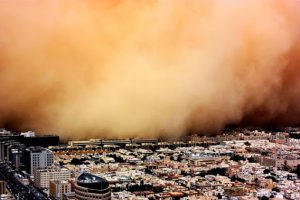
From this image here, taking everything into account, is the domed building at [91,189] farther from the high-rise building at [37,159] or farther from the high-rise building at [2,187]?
the high-rise building at [37,159]

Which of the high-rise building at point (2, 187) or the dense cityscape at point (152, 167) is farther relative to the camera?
the dense cityscape at point (152, 167)

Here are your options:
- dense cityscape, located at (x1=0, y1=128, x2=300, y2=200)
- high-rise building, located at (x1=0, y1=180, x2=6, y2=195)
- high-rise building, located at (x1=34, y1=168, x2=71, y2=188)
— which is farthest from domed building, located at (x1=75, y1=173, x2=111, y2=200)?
high-rise building, located at (x1=34, y1=168, x2=71, y2=188)

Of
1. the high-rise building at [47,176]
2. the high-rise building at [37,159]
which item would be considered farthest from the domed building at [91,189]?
the high-rise building at [37,159]

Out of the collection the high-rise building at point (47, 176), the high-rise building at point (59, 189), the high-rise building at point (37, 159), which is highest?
the high-rise building at point (37, 159)

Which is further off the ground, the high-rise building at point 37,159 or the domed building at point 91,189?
the high-rise building at point 37,159

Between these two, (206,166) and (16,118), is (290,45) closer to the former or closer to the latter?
(206,166)

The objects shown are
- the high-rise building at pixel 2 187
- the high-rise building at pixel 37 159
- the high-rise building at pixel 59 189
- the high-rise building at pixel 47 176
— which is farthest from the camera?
the high-rise building at pixel 37 159

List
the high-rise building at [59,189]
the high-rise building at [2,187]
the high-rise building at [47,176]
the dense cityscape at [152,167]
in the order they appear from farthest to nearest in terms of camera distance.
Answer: the high-rise building at [47,176] → the dense cityscape at [152,167] → the high-rise building at [59,189] → the high-rise building at [2,187]

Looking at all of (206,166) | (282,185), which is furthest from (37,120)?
(282,185)

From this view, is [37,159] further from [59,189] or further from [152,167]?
[152,167]
